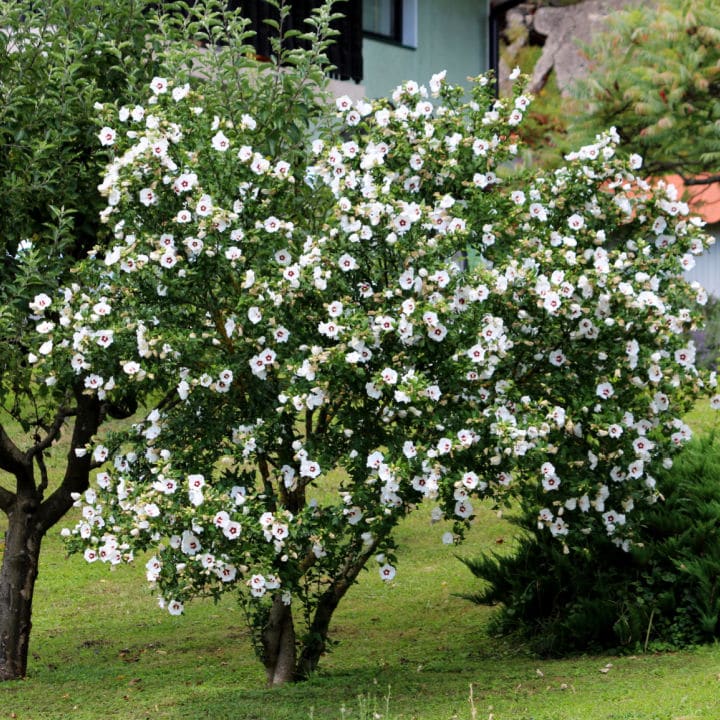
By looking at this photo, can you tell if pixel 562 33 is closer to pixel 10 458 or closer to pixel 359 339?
pixel 10 458

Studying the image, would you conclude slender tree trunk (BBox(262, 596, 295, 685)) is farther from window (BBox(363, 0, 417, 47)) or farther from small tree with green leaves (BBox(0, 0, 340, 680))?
window (BBox(363, 0, 417, 47))

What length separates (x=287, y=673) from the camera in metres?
7.12

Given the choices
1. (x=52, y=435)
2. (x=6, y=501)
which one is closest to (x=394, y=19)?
(x=52, y=435)

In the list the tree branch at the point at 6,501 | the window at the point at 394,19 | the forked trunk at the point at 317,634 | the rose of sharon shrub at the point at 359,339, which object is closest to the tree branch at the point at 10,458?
the tree branch at the point at 6,501

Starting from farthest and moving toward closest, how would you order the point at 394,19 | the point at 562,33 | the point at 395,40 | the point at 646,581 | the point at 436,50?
the point at 562,33, the point at 436,50, the point at 394,19, the point at 395,40, the point at 646,581

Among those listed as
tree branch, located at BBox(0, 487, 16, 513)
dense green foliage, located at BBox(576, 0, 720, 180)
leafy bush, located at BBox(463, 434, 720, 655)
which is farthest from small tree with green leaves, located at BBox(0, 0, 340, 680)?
dense green foliage, located at BBox(576, 0, 720, 180)

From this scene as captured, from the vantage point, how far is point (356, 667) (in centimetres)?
789

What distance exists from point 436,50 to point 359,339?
14.8 m

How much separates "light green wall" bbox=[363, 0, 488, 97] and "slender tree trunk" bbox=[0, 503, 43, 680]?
11331 mm

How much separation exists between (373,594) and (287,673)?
10.7 feet

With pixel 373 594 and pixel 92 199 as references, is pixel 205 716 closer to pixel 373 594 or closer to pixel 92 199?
pixel 92 199

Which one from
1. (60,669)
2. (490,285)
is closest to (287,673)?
(60,669)

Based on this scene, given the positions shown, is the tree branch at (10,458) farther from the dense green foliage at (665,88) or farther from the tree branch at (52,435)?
the dense green foliage at (665,88)

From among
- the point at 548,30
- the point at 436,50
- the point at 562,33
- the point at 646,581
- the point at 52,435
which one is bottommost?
the point at 646,581
